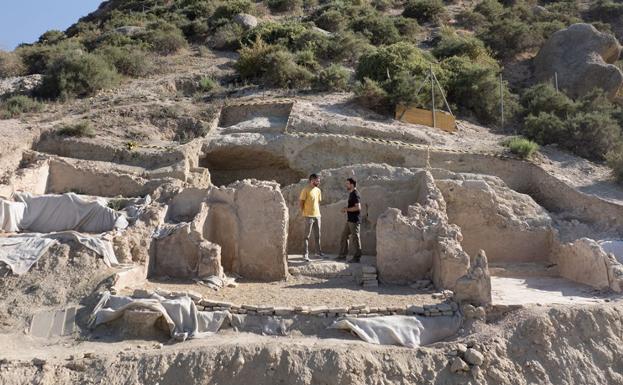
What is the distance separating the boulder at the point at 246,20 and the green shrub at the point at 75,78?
870 centimetres

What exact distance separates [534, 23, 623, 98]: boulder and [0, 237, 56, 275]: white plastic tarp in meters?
18.4

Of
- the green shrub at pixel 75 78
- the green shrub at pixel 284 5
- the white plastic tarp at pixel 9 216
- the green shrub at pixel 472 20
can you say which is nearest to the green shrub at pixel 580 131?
the white plastic tarp at pixel 9 216

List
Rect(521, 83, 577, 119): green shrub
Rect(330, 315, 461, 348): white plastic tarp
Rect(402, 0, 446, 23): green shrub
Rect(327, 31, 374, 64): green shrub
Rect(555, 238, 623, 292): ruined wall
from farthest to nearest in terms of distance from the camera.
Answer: Rect(402, 0, 446, 23): green shrub
Rect(327, 31, 374, 64): green shrub
Rect(521, 83, 577, 119): green shrub
Rect(555, 238, 623, 292): ruined wall
Rect(330, 315, 461, 348): white plastic tarp

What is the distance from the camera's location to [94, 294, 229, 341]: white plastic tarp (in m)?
7.86

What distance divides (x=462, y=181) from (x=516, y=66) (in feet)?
50.9

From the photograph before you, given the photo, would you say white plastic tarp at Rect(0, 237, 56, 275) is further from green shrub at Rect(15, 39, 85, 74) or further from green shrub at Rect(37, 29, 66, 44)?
green shrub at Rect(37, 29, 66, 44)

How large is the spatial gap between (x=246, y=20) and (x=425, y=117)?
1372cm

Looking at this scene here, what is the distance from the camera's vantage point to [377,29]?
26.6 m

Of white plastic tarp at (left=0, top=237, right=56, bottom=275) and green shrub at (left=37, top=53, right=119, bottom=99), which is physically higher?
green shrub at (left=37, top=53, right=119, bottom=99)

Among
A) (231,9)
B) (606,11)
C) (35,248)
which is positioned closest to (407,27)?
(231,9)

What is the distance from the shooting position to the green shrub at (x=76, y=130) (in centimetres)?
1472

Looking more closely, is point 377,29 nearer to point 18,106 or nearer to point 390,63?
point 390,63

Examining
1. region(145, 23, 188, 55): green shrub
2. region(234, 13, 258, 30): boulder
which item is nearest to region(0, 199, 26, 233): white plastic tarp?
region(145, 23, 188, 55): green shrub

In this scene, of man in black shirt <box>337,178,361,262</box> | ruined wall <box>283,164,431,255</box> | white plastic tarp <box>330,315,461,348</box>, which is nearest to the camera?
white plastic tarp <box>330,315,461,348</box>
